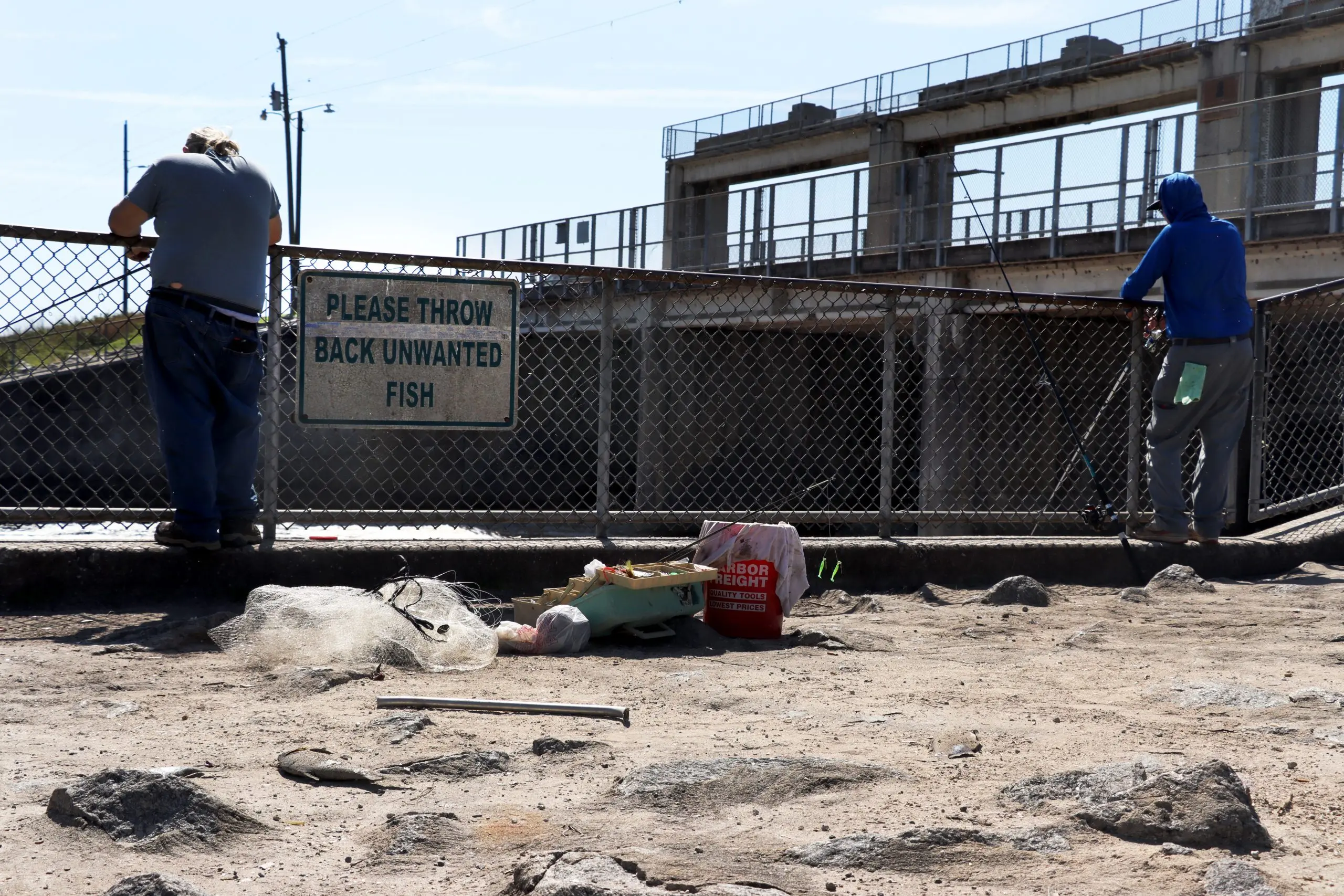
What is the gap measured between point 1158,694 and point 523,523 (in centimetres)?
291

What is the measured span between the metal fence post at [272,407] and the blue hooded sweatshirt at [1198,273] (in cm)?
446

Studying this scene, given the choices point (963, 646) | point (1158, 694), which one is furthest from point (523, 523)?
point (1158, 694)

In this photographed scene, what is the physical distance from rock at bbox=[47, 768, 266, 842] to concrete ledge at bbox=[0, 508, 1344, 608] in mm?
2794

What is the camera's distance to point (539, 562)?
19.5 ft

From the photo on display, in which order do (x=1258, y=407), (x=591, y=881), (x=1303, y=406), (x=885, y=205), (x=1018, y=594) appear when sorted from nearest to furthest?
1. (x=591, y=881)
2. (x=1018, y=594)
3. (x=1258, y=407)
4. (x=1303, y=406)
5. (x=885, y=205)

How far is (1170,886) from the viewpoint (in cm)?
238

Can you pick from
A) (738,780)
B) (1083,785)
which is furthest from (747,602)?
(1083,785)

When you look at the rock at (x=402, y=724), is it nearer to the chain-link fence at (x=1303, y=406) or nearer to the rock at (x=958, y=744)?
the rock at (x=958, y=744)

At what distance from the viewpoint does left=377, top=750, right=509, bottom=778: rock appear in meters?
3.05

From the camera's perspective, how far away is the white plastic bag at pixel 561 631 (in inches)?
188

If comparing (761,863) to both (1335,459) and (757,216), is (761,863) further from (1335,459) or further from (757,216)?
(757,216)

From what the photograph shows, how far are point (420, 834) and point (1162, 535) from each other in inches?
221

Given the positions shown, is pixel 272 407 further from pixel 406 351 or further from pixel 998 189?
pixel 998 189

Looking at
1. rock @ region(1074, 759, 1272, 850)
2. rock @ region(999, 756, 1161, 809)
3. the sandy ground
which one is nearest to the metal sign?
the sandy ground
